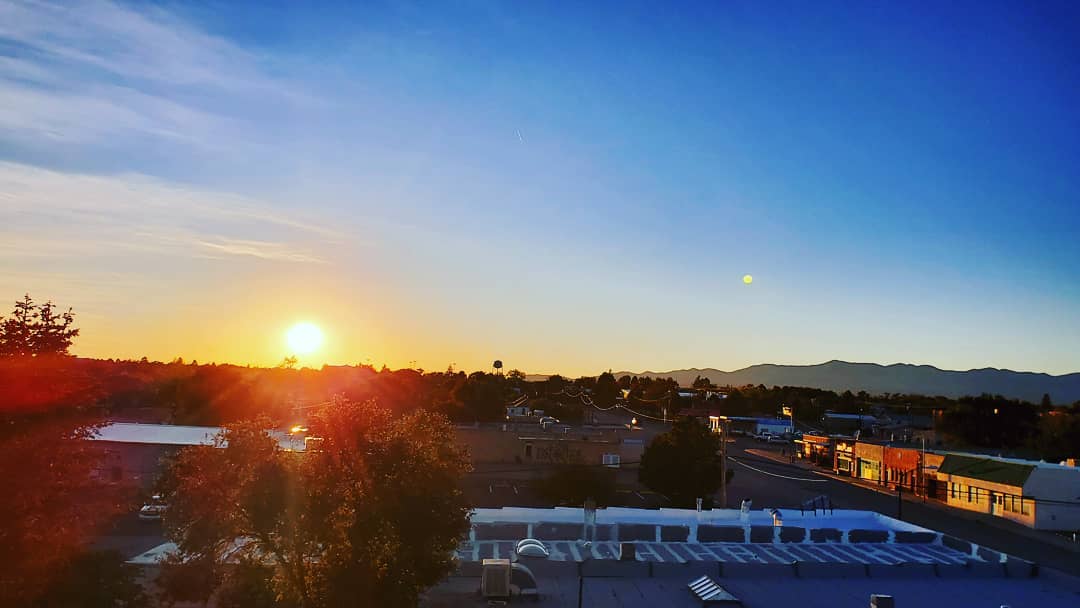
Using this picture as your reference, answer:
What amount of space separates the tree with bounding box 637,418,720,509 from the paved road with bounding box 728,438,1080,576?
3993mm

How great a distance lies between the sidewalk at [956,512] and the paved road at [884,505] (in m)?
0.05

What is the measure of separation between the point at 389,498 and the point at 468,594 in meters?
4.82

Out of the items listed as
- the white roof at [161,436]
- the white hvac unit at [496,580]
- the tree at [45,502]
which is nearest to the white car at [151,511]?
the white roof at [161,436]

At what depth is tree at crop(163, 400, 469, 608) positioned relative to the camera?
11523mm

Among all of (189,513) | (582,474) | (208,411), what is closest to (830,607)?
(189,513)

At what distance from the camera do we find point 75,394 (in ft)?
38.8

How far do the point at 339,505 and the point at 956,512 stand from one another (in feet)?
129

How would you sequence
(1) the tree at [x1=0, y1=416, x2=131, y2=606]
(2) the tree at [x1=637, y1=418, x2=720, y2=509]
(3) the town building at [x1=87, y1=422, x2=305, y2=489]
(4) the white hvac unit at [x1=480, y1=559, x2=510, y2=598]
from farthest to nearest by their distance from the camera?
1. (2) the tree at [x1=637, y1=418, x2=720, y2=509]
2. (3) the town building at [x1=87, y1=422, x2=305, y2=489]
3. (4) the white hvac unit at [x1=480, y1=559, x2=510, y2=598]
4. (1) the tree at [x1=0, y1=416, x2=131, y2=606]

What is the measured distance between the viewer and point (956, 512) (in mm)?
39938

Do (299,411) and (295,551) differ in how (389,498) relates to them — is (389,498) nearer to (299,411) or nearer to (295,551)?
(295,551)

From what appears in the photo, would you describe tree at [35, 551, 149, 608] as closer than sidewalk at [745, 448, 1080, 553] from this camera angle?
Yes

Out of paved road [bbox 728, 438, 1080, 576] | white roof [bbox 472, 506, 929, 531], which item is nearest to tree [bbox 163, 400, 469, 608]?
white roof [bbox 472, 506, 929, 531]

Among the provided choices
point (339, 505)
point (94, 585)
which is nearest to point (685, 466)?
point (339, 505)

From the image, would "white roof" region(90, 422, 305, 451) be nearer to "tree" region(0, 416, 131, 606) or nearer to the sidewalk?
"tree" region(0, 416, 131, 606)
